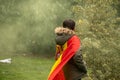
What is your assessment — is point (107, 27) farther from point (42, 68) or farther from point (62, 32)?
point (42, 68)

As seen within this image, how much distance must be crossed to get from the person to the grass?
296 inches

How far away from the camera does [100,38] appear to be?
1080cm

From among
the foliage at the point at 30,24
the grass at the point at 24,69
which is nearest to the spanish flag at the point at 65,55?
the grass at the point at 24,69

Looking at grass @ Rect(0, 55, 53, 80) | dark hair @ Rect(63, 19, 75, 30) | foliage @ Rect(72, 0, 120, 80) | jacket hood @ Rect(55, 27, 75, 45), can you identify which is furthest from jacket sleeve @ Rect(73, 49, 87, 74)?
grass @ Rect(0, 55, 53, 80)

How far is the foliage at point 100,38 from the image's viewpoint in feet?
33.9

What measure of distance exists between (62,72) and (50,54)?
1673 cm

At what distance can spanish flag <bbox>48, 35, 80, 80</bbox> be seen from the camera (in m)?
6.22

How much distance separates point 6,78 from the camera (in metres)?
13.8

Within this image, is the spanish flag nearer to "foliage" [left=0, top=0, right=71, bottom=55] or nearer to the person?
the person

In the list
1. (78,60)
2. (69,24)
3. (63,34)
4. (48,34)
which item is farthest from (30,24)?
(78,60)

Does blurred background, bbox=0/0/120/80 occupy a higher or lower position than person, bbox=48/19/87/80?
lower

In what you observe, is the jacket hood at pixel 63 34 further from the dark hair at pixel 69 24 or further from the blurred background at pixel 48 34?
the blurred background at pixel 48 34

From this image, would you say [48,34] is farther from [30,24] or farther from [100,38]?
[100,38]

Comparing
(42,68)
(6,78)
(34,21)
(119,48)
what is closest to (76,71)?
(119,48)
